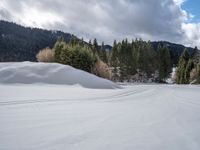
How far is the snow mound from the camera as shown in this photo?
16.0 m

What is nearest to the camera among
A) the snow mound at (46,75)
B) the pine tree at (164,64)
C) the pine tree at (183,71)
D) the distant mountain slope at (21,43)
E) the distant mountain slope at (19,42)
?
the snow mound at (46,75)

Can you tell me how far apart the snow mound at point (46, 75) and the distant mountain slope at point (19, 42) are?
10201cm

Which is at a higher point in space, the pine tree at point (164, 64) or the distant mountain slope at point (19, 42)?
the distant mountain slope at point (19, 42)

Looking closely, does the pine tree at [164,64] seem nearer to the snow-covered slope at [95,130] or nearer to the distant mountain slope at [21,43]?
the distant mountain slope at [21,43]

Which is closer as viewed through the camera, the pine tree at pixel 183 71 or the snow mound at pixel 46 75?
the snow mound at pixel 46 75

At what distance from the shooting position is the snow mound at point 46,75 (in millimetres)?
16047

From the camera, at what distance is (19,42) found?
139000 millimetres

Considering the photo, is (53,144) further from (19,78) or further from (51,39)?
(51,39)

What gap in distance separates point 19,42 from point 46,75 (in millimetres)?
129583

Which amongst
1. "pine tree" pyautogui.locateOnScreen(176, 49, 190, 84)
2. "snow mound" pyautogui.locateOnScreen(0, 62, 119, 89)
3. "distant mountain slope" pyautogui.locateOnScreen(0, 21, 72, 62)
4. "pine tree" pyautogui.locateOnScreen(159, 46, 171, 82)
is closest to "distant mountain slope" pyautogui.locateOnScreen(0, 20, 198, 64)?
"distant mountain slope" pyautogui.locateOnScreen(0, 21, 72, 62)

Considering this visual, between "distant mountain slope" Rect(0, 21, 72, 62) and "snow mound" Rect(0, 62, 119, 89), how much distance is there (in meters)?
102

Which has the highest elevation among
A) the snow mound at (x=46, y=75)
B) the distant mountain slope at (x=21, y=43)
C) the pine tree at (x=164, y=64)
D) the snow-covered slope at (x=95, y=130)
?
the distant mountain slope at (x=21, y=43)

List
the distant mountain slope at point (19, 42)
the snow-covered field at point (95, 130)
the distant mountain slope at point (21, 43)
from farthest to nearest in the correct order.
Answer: the distant mountain slope at point (19, 42)
the distant mountain slope at point (21, 43)
the snow-covered field at point (95, 130)

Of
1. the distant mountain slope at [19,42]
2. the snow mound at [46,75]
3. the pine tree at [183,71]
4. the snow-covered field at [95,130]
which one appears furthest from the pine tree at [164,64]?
the distant mountain slope at [19,42]
